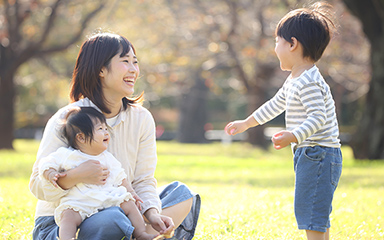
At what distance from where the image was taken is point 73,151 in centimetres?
294

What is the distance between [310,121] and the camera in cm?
302

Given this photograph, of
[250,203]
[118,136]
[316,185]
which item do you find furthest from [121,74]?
[250,203]

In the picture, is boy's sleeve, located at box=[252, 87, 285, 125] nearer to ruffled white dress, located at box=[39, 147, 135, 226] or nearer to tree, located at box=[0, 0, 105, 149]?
ruffled white dress, located at box=[39, 147, 135, 226]

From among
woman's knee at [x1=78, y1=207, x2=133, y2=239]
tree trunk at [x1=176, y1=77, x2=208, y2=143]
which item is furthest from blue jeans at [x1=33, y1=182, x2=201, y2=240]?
tree trunk at [x1=176, y1=77, x2=208, y2=143]

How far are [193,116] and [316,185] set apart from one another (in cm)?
2161

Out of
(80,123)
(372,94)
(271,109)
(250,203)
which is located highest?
(80,123)

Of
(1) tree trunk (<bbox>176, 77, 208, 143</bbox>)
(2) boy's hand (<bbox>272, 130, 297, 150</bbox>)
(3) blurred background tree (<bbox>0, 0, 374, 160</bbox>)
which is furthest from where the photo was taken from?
(1) tree trunk (<bbox>176, 77, 208, 143</bbox>)

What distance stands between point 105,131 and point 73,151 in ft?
0.71

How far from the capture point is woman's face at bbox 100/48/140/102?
323 centimetres

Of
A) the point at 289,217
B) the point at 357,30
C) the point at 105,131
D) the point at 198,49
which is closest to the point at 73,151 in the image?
the point at 105,131

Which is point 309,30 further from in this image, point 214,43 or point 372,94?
point 214,43

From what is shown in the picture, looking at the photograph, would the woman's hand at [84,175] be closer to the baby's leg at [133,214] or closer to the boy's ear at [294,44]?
the baby's leg at [133,214]

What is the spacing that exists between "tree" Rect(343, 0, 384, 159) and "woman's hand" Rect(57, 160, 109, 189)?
10410 mm

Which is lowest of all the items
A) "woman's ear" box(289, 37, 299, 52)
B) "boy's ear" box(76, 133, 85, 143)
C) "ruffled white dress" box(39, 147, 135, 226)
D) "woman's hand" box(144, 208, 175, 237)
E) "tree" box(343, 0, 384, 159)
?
"tree" box(343, 0, 384, 159)
